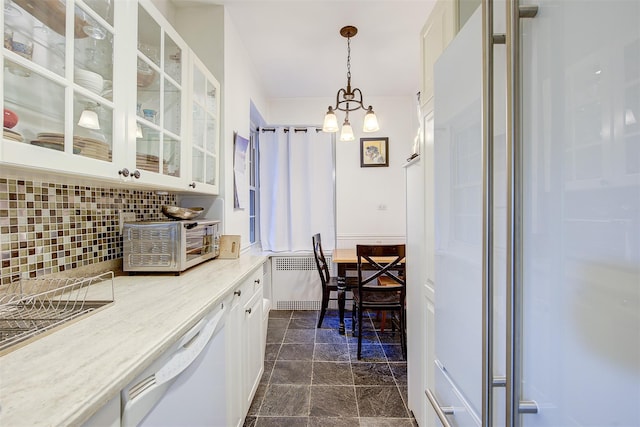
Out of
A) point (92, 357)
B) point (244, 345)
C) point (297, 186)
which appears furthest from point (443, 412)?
point (297, 186)

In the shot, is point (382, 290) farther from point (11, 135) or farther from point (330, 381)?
point (11, 135)

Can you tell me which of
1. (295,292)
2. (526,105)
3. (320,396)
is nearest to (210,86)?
(526,105)

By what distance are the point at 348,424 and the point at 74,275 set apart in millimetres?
1645

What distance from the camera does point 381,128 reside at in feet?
12.1

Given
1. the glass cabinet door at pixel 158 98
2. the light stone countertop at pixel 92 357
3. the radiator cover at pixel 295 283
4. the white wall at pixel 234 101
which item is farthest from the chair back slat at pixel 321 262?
the light stone countertop at pixel 92 357

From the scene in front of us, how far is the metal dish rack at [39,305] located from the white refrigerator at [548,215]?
1137mm

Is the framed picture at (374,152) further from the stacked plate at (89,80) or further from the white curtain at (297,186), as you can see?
the stacked plate at (89,80)

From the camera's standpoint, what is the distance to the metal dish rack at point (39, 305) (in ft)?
2.52

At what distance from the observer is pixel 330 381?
Answer: 2062 mm

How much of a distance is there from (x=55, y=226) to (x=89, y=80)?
0.64m

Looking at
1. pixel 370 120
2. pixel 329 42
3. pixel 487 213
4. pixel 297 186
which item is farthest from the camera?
pixel 297 186

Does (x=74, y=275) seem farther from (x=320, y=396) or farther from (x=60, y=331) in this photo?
(x=320, y=396)

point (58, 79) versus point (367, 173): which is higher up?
point (367, 173)

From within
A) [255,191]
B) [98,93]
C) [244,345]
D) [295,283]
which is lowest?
[295,283]
